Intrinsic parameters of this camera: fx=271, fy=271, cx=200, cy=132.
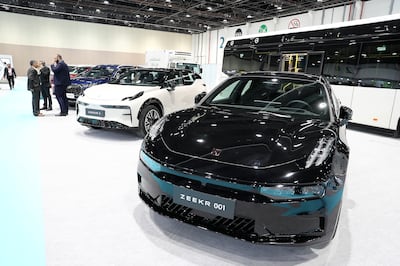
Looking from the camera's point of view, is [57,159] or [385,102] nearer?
[57,159]

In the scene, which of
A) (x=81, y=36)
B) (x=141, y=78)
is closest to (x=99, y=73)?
(x=141, y=78)

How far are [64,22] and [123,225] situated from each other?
2603cm

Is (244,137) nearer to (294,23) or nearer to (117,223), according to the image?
(117,223)

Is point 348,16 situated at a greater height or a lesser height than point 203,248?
greater

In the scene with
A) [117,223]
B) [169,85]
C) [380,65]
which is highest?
[380,65]

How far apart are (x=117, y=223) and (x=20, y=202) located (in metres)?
1.01

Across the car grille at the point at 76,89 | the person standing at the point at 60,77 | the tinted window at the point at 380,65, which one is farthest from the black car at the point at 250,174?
the car grille at the point at 76,89

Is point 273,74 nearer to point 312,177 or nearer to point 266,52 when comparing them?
point 312,177

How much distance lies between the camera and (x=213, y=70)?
1866 centimetres

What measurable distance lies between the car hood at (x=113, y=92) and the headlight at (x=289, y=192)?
365cm

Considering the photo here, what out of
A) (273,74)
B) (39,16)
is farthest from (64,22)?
(273,74)

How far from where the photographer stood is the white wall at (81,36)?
22109 millimetres

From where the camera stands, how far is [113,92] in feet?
16.0

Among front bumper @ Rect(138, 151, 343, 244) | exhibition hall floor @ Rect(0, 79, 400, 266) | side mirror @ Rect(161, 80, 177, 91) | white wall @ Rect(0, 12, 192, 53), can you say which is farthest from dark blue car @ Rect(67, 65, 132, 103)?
white wall @ Rect(0, 12, 192, 53)
